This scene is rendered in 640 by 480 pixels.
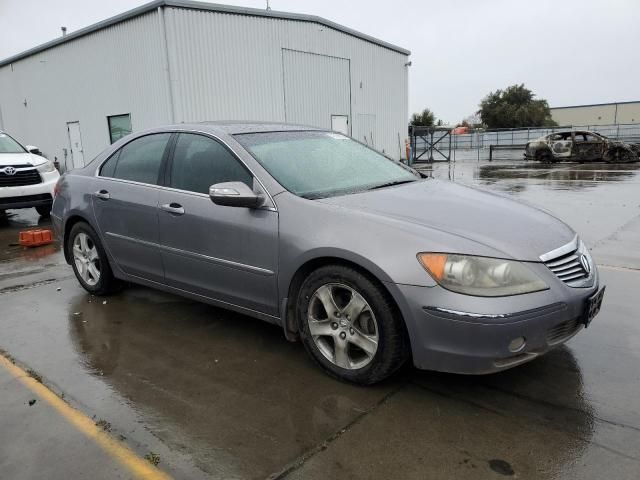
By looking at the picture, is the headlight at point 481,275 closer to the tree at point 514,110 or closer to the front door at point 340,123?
the front door at point 340,123

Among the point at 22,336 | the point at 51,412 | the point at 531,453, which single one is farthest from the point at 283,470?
the point at 22,336

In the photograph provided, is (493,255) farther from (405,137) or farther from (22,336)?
(405,137)

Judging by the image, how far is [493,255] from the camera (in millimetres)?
2727

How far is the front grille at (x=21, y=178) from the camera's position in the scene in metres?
9.11

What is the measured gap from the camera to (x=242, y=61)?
16.1 m

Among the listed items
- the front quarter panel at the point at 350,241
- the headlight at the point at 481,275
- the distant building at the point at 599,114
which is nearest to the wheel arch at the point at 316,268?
the front quarter panel at the point at 350,241

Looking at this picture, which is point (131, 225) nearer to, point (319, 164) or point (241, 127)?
point (241, 127)

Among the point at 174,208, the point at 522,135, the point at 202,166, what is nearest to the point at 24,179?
the point at 174,208

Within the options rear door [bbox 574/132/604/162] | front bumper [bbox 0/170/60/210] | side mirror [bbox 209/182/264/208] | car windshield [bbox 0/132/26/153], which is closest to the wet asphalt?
side mirror [bbox 209/182/264/208]

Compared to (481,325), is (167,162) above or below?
above

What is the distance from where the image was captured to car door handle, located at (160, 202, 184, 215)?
3.85m

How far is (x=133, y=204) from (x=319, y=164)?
1589mm

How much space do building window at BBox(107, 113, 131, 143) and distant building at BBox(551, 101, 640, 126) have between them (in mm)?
70700

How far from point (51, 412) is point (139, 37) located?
14.5m
